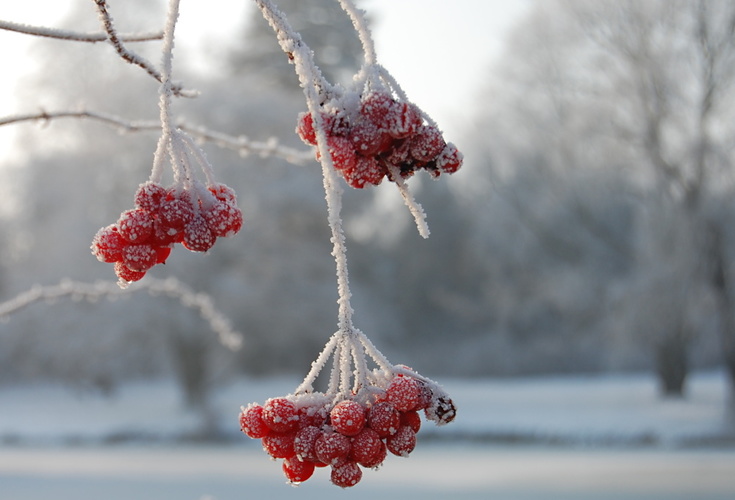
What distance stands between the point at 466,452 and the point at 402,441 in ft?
29.8

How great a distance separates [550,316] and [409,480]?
8660 mm

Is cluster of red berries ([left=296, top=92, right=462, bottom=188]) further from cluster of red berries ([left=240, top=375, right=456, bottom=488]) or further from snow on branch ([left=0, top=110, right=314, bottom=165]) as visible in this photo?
snow on branch ([left=0, top=110, right=314, bottom=165])

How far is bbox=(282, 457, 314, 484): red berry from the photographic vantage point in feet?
1.95

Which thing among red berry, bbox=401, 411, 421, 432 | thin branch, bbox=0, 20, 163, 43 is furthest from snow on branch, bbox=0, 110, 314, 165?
red berry, bbox=401, 411, 421, 432

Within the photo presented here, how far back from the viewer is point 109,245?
640mm

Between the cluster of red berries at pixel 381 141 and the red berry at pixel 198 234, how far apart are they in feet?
0.33

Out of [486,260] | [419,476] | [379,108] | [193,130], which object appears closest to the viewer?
[379,108]

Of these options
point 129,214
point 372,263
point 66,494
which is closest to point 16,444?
point 66,494

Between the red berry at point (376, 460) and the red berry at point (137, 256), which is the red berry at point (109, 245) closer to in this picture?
the red berry at point (137, 256)

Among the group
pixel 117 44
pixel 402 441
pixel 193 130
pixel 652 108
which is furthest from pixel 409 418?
pixel 652 108

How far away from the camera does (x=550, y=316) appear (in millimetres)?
15602

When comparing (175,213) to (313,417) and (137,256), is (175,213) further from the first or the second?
(313,417)

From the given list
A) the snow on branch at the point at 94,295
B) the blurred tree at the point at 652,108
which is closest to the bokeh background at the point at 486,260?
the blurred tree at the point at 652,108

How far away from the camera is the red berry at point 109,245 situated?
2.10 feet
